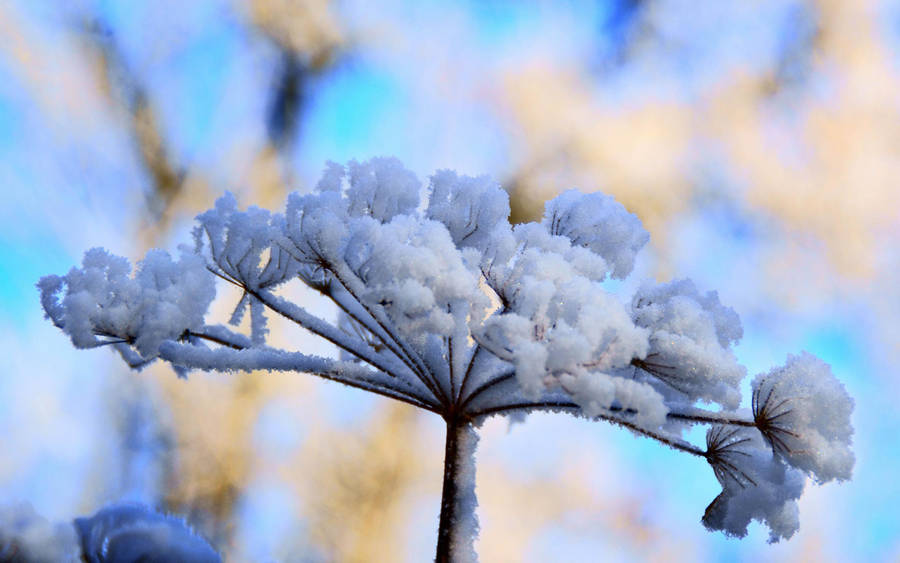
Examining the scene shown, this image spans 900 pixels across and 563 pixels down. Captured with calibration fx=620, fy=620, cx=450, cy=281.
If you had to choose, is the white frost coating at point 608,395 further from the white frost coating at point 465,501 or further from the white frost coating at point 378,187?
the white frost coating at point 378,187

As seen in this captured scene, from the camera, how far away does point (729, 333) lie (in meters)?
4.62

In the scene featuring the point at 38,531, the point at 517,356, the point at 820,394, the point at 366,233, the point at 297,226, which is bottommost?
the point at 38,531

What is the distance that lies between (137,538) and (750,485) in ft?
14.7

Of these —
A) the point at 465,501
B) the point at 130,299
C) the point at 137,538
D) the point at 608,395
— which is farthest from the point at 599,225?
the point at 137,538

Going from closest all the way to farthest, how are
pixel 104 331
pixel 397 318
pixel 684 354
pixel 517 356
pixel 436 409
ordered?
pixel 517 356, pixel 397 318, pixel 684 354, pixel 104 331, pixel 436 409

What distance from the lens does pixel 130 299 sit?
4.16 meters

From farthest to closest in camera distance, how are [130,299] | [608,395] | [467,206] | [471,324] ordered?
[467,206] < [130,299] < [471,324] < [608,395]

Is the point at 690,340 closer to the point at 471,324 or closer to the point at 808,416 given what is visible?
the point at 808,416

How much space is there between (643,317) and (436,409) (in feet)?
5.27

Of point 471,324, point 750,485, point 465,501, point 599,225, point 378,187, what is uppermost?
point 599,225

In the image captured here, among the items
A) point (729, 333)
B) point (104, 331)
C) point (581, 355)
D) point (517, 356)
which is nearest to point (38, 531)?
point (104, 331)

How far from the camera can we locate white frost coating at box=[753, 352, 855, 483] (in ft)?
12.0

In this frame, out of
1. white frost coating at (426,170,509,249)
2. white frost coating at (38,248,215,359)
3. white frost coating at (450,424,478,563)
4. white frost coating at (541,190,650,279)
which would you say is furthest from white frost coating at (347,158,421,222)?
white frost coating at (450,424,478,563)

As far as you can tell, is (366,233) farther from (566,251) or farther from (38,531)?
(38,531)
